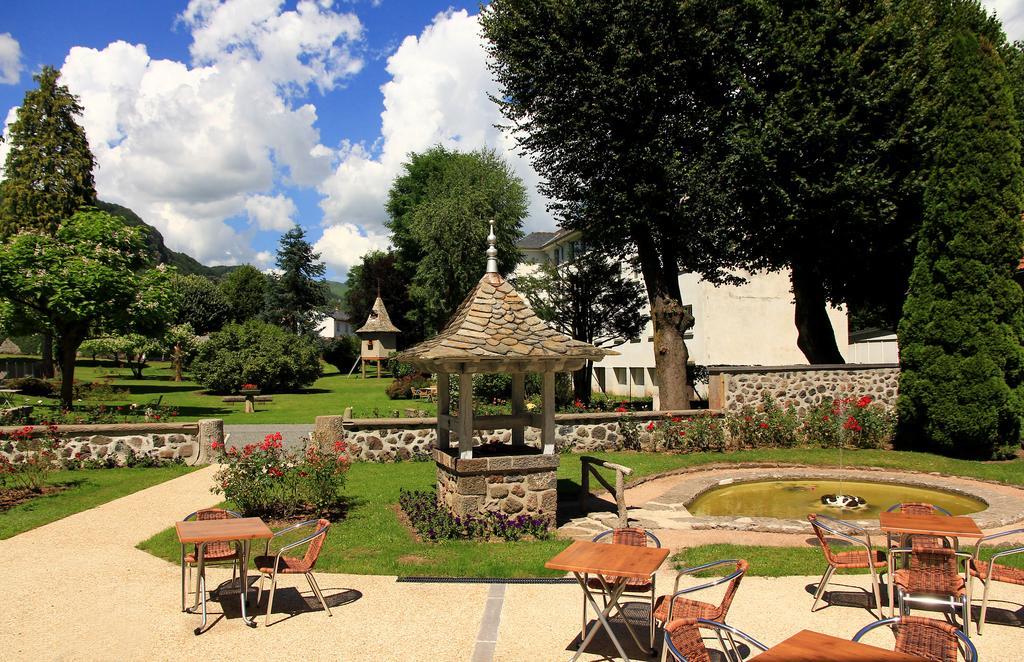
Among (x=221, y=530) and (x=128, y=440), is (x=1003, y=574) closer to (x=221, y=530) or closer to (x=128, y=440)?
(x=221, y=530)

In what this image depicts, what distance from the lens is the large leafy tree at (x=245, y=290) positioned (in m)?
68.9

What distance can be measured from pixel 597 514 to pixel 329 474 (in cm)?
446

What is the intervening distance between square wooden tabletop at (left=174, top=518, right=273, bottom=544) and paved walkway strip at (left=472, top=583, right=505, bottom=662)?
228cm

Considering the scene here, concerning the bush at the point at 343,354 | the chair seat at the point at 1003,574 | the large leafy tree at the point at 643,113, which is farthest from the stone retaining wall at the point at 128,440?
the bush at the point at 343,354

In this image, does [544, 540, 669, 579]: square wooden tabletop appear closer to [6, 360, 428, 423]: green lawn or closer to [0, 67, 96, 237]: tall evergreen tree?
[6, 360, 428, 423]: green lawn

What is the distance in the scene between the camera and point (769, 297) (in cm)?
3088

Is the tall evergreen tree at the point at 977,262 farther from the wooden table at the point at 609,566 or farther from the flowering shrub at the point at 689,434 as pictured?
the wooden table at the point at 609,566

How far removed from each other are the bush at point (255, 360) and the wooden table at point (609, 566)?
3353 centimetres

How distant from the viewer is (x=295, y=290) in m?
56.7

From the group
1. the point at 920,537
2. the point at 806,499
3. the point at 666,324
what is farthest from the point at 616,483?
the point at 666,324

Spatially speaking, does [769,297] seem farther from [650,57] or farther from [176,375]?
[176,375]

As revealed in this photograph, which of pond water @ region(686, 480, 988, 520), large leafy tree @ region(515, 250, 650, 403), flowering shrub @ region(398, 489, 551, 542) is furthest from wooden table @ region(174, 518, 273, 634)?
large leafy tree @ region(515, 250, 650, 403)

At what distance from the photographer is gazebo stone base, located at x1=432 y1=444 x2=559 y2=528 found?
10406mm

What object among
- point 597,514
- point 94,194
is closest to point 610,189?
point 597,514
